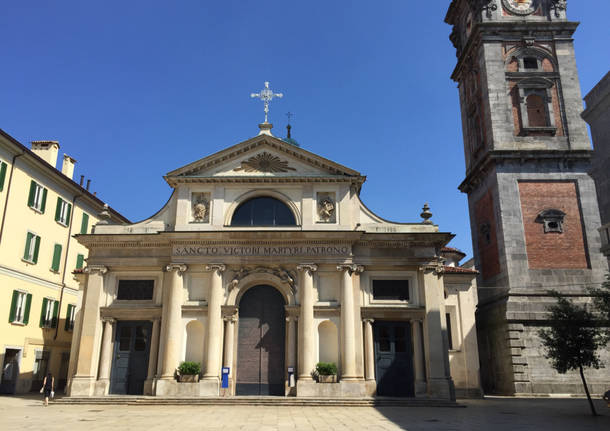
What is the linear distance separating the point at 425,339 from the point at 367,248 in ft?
17.0

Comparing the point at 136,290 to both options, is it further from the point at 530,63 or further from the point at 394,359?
the point at 530,63

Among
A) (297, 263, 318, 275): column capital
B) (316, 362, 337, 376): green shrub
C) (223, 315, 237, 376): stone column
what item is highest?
(297, 263, 318, 275): column capital

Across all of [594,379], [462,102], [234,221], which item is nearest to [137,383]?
[234,221]

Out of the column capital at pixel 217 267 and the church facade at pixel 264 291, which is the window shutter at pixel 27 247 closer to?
the church facade at pixel 264 291

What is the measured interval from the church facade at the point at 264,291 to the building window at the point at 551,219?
24.9 ft

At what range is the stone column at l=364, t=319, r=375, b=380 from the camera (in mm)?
22688

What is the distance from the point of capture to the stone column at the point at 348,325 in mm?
22203

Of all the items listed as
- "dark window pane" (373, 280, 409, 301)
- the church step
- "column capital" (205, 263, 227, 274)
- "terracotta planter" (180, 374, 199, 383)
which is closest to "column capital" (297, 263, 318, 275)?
"dark window pane" (373, 280, 409, 301)

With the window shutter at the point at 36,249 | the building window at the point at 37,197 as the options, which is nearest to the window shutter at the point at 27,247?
the window shutter at the point at 36,249

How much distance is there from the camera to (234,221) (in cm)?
2498

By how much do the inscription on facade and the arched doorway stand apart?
1.93 meters

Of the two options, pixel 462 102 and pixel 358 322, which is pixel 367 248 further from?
pixel 462 102

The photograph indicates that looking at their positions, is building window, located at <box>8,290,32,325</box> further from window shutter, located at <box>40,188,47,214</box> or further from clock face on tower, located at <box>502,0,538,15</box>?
clock face on tower, located at <box>502,0,538,15</box>

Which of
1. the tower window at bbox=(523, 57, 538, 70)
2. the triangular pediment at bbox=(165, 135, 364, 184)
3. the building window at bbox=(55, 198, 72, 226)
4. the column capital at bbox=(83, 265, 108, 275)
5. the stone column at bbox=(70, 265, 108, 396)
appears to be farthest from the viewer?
the building window at bbox=(55, 198, 72, 226)
